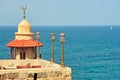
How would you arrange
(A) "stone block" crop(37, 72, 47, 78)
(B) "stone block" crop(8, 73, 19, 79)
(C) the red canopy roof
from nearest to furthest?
(B) "stone block" crop(8, 73, 19, 79), (A) "stone block" crop(37, 72, 47, 78), (C) the red canopy roof

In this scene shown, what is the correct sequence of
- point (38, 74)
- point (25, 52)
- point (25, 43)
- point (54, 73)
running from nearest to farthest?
1. point (38, 74)
2. point (54, 73)
3. point (25, 43)
4. point (25, 52)

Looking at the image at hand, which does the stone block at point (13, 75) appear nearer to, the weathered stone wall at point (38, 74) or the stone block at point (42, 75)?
the weathered stone wall at point (38, 74)

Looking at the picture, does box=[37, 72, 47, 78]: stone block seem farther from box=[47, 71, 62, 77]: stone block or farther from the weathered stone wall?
box=[47, 71, 62, 77]: stone block

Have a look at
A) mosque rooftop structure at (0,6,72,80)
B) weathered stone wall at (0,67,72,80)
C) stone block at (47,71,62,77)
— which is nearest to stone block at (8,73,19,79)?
weathered stone wall at (0,67,72,80)

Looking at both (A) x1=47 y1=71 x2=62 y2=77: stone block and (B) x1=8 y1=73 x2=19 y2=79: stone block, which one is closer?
(B) x1=8 y1=73 x2=19 y2=79: stone block

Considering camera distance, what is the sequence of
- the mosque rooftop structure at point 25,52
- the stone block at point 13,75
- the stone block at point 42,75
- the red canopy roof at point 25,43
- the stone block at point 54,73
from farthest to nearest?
1. the red canopy roof at point 25,43
2. the mosque rooftop structure at point 25,52
3. the stone block at point 54,73
4. the stone block at point 42,75
5. the stone block at point 13,75

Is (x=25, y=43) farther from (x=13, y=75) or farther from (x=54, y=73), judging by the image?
(x=13, y=75)

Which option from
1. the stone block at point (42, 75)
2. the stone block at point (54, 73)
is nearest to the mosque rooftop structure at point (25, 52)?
the stone block at point (54, 73)

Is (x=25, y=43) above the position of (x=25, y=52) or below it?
above

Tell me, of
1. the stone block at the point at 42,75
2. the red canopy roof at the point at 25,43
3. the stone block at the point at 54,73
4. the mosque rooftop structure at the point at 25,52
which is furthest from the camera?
the red canopy roof at the point at 25,43

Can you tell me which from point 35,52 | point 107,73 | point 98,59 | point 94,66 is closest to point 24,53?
point 35,52

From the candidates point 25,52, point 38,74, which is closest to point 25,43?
point 25,52

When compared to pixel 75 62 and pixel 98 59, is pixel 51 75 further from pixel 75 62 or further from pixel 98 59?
pixel 98 59

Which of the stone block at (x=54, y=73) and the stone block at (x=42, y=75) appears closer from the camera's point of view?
the stone block at (x=42, y=75)
